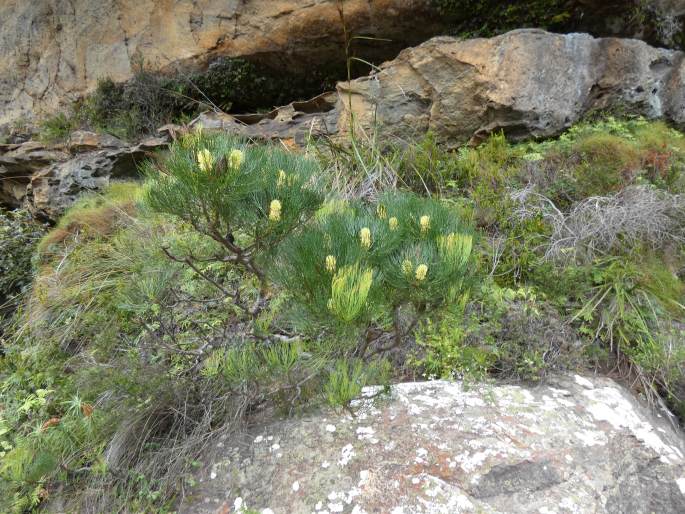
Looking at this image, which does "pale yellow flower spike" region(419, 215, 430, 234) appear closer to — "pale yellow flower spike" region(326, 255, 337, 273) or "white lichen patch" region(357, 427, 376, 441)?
"pale yellow flower spike" region(326, 255, 337, 273)

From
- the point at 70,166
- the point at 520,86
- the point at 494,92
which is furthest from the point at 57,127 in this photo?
the point at 520,86

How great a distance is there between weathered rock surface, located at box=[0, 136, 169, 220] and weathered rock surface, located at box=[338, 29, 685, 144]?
8.00 feet

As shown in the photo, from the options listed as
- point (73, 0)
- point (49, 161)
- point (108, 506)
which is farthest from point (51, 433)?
point (73, 0)

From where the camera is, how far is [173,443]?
199 centimetres

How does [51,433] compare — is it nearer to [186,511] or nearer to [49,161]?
[186,511]

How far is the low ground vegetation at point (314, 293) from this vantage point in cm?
139

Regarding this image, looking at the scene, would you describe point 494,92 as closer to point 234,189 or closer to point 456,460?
point 456,460

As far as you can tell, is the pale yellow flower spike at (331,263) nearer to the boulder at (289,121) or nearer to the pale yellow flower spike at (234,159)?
the pale yellow flower spike at (234,159)

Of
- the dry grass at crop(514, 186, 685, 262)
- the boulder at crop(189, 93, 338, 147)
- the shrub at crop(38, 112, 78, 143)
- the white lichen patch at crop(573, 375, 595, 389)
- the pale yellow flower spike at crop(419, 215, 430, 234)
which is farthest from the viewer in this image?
the shrub at crop(38, 112, 78, 143)

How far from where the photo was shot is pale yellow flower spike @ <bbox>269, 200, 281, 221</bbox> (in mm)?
1411

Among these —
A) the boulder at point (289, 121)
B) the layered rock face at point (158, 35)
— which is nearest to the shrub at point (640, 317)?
the boulder at point (289, 121)

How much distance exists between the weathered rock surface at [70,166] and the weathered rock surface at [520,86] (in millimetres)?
2440

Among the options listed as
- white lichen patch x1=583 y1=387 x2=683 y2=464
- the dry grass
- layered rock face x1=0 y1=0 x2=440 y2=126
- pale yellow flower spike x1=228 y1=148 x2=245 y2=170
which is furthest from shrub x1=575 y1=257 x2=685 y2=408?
layered rock face x1=0 y1=0 x2=440 y2=126

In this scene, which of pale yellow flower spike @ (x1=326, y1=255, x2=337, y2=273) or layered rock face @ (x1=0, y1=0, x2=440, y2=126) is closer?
pale yellow flower spike @ (x1=326, y1=255, x2=337, y2=273)
